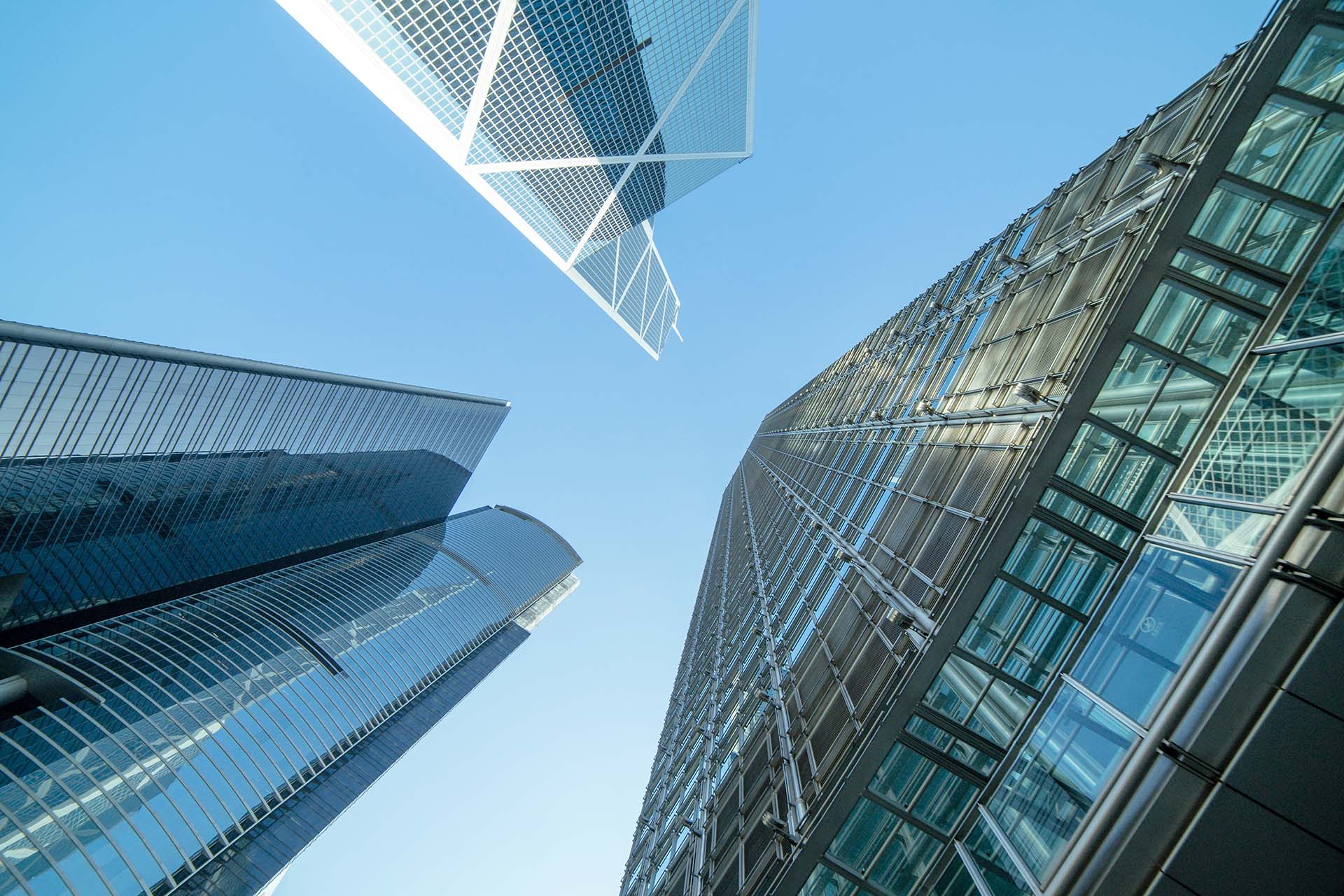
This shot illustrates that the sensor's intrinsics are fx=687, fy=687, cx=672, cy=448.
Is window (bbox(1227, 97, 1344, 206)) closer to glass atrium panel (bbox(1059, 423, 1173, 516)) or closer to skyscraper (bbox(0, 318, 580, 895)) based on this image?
glass atrium panel (bbox(1059, 423, 1173, 516))

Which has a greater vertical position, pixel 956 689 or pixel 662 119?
pixel 662 119

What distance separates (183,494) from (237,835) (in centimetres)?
4420

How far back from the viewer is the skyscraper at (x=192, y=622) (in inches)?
1820

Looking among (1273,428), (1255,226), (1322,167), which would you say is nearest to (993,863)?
(1273,428)

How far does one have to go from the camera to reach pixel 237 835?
178ft

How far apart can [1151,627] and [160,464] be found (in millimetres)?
92966

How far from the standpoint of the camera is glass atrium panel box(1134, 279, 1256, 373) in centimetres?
981

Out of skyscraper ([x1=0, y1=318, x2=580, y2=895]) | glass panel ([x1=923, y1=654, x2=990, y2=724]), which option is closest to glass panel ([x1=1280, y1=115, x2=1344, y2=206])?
glass panel ([x1=923, y1=654, x2=990, y2=724])

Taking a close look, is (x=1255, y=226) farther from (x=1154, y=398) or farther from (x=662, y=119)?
(x=662, y=119)

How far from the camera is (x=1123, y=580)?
30.3ft

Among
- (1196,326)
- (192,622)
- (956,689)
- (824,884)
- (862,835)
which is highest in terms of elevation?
(1196,326)

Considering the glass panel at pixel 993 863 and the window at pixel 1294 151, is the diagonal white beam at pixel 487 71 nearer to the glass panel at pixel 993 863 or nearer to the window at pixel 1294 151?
the window at pixel 1294 151

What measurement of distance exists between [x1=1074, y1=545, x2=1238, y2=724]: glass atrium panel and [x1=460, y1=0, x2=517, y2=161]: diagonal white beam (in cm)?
9736

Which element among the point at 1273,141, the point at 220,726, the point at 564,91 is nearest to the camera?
the point at 1273,141
